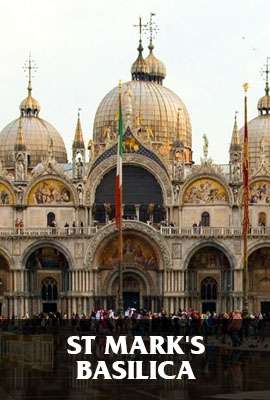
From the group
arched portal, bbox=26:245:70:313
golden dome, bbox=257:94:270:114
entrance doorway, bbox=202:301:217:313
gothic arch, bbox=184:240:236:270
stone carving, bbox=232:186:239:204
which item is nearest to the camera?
gothic arch, bbox=184:240:236:270

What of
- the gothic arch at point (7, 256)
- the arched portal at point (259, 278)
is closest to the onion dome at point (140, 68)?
the arched portal at point (259, 278)

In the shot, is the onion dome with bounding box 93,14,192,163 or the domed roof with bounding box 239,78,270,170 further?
the domed roof with bounding box 239,78,270,170

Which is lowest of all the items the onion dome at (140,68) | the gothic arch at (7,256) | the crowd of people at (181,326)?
the crowd of people at (181,326)

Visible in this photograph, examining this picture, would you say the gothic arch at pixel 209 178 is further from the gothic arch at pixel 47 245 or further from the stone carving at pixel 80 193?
the gothic arch at pixel 47 245

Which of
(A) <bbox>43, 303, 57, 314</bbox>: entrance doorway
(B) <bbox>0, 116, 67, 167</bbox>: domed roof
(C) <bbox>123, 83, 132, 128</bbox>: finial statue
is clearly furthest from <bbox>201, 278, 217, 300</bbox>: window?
(B) <bbox>0, 116, 67, 167</bbox>: domed roof

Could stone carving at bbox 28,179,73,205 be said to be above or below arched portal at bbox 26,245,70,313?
above

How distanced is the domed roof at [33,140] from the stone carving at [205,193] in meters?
17.6

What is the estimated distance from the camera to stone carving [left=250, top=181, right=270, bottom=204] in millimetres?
93950

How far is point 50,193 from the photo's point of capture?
95.9 meters

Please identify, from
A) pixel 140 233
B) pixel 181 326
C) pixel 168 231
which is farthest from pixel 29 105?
pixel 181 326

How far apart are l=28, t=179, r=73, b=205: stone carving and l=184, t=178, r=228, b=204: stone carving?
28.7ft

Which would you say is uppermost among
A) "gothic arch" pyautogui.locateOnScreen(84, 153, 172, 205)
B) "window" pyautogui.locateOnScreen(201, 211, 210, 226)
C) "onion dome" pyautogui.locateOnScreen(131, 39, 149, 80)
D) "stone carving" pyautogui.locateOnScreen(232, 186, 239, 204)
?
"onion dome" pyautogui.locateOnScreen(131, 39, 149, 80)

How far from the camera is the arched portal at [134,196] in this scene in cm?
9500

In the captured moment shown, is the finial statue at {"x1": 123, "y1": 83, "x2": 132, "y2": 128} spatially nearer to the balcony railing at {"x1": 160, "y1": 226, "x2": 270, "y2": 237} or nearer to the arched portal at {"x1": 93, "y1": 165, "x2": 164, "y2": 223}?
the arched portal at {"x1": 93, "y1": 165, "x2": 164, "y2": 223}
